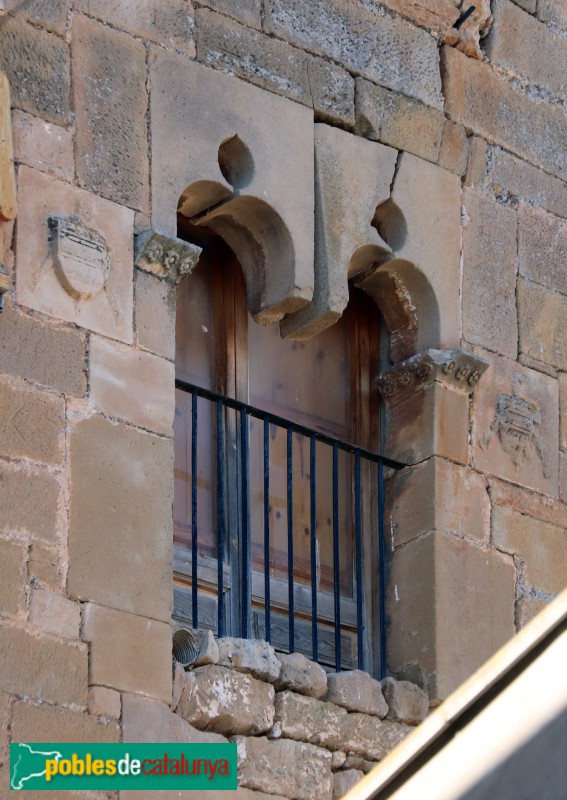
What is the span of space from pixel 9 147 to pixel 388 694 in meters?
1.96

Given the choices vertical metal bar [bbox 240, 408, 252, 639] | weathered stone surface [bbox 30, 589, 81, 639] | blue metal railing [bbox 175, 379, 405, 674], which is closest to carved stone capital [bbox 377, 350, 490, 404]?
blue metal railing [bbox 175, 379, 405, 674]

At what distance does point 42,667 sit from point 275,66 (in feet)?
7.13

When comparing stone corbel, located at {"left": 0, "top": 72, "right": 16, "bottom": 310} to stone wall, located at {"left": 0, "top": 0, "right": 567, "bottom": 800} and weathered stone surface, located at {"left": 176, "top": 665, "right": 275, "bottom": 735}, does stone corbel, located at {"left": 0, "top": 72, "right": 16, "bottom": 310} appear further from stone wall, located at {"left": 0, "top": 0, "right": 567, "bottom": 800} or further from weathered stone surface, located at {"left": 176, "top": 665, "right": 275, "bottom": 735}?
weathered stone surface, located at {"left": 176, "top": 665, "right": 275, "bottom": 735}

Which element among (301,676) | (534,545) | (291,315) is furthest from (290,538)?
(534,545)

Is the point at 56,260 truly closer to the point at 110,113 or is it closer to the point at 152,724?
the point at 110,113

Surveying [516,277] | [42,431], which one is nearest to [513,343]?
[516,277]

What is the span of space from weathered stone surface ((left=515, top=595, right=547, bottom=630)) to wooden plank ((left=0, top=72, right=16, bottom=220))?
6.96 ft

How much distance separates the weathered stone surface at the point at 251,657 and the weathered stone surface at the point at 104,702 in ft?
1.38

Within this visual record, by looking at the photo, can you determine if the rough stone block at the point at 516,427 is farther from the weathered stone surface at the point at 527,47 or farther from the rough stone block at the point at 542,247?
the weathered stone surface at the point at 527,47

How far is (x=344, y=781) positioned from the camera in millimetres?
5758

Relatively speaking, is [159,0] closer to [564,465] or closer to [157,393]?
[157,393]

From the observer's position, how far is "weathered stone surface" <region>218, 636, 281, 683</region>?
5594 mm

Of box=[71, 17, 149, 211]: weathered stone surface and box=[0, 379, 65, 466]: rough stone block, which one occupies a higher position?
box=[71, 17, 149, 211]: weathered stone surface

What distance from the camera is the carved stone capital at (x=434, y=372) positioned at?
21.0 ft
